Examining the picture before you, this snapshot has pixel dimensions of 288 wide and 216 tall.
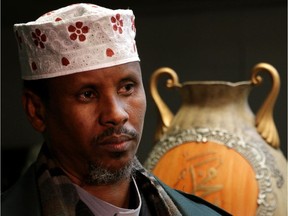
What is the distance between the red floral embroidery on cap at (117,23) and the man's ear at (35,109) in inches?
6.0

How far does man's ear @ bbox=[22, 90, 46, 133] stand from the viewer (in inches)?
49.4

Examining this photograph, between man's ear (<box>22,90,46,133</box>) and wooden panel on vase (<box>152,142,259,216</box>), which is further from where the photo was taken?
wooden panel on vase (<box>152,142,259,216</box>)

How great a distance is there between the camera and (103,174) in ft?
3.99

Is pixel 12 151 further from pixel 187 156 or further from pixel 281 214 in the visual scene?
pixel 281 214

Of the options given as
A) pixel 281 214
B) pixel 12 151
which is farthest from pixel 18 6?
pixel 281 214

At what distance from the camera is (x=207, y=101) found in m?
1.74

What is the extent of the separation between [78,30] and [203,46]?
0.99m

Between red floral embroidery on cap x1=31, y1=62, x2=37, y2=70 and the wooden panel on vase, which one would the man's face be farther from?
the wooden panel on vase

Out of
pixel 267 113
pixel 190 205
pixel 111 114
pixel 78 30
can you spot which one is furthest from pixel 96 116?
pixel 267 113

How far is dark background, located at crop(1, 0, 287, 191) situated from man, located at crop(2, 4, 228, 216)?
2.67 ft

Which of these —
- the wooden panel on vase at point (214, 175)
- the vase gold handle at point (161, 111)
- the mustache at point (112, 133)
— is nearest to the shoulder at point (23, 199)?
the mustache at point (112, 133)

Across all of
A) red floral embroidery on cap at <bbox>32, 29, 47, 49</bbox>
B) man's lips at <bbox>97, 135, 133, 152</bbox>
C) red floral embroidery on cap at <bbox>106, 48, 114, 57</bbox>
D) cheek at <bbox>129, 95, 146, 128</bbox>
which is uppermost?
red floral embroidery on cap at <bbox>32, 29, 47, 49</bbox>

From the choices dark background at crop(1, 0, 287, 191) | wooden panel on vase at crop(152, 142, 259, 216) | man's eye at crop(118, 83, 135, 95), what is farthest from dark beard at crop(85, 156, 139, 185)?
dark background at crop(1, 0, 287, 191)

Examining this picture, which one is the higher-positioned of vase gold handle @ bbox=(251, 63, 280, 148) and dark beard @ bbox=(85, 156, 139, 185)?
dark beard @ bbox=(85, 156, 139, 185)
